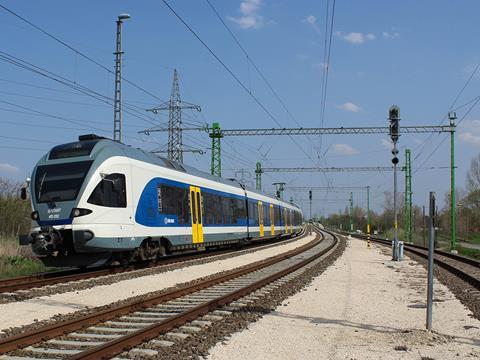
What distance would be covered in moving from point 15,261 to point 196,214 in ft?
22.3

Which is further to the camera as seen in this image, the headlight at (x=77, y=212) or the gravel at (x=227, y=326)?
the headlight at (x=77, y=212)

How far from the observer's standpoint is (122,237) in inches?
597

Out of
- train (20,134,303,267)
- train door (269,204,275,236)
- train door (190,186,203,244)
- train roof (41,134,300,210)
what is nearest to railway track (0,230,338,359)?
train (20,134,303,267)

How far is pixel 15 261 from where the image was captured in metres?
17.7

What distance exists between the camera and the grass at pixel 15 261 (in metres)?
16.0

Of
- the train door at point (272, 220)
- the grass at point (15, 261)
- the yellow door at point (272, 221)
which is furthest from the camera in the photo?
the yellow door at point (272, 221)

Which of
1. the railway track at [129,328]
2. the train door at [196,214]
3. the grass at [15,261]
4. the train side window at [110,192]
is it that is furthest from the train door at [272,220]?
the railway track at [129,328]

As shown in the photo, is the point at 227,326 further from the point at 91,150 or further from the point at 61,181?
the point at 91,150

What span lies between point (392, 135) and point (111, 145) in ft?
35.8

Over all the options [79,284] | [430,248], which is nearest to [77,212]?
[79,284]

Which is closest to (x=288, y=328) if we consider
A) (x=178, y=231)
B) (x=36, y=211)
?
(x=36, y=211)

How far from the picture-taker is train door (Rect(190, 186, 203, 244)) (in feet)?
68.9

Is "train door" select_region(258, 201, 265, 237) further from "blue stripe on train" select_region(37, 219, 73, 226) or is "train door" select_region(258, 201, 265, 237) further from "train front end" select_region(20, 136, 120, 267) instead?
"blue stripe on train" select_region(37, 219, 73, 226)

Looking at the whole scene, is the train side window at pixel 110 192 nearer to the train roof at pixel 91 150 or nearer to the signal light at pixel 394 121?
the train roof at pixel 91 150
